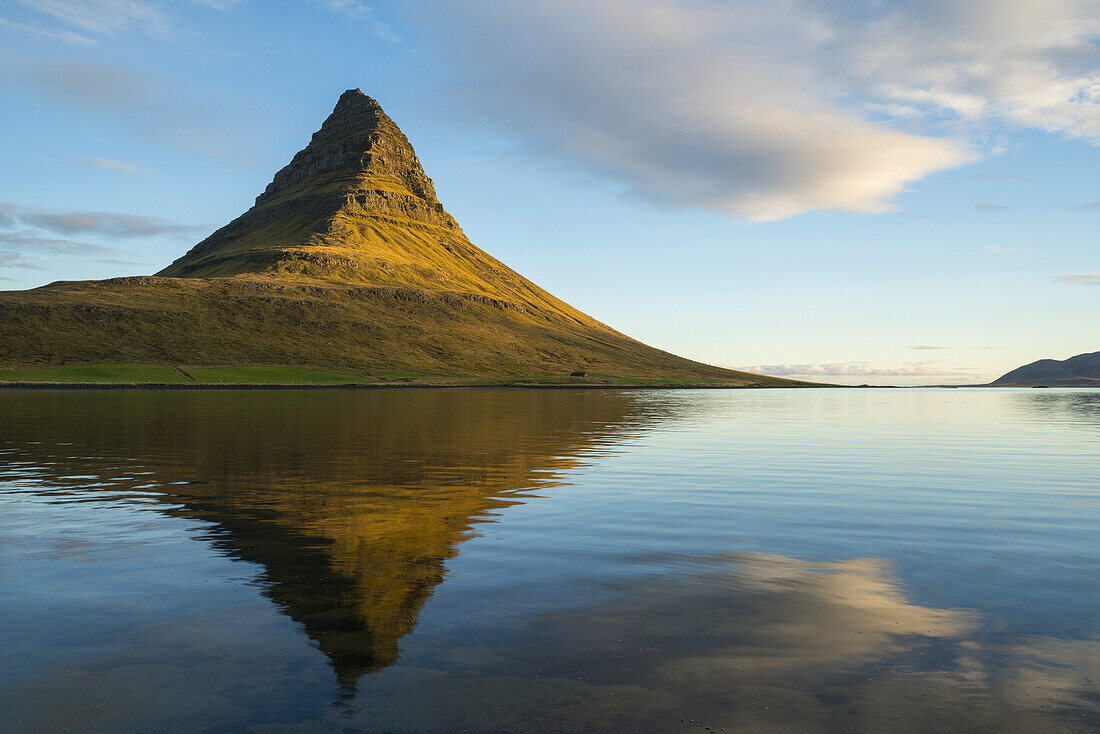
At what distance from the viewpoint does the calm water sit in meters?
7.68

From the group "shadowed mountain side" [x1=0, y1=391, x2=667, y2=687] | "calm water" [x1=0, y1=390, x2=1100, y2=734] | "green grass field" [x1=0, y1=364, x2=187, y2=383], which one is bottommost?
"calm water" [x1=0, y1=390, x2=1100, y2=734]

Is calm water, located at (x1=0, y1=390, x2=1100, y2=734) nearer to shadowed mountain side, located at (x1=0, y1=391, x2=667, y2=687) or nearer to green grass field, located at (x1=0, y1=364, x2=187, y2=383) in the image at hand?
shadowed mountain side, located at (x1=0, y1=391, x2=667, y2=687)

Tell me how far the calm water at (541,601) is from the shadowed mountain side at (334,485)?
120mm

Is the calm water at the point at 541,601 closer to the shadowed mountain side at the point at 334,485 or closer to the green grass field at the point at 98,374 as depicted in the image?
the shadowed mountain side at the point at 334,485

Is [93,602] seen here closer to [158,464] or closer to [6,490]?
[6,490]

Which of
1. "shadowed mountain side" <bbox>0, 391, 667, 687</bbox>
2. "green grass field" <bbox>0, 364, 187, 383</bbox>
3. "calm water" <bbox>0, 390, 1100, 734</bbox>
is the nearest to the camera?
"calm water" <bbox>0, 390, 1100, 734</bbox>

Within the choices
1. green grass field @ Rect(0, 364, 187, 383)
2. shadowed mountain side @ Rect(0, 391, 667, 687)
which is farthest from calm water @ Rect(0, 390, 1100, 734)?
green grass field @ Rect(0, 364, 187, 383)

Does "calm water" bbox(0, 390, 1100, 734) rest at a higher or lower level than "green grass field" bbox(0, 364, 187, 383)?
lower

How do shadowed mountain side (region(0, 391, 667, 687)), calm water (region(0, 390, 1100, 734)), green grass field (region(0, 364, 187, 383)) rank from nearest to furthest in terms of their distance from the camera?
calm water (region(0, 390, 1100, 734)) < shadowed mountain side (region(0, 391, 667, 687)) < green grass field (region(0, 364, 187, 383))

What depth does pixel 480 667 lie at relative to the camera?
338 inches

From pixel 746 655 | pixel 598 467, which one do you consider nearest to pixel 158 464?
pixel 598 467

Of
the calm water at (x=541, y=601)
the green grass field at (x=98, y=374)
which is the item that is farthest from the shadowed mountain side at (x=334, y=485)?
the green grass field at (x=98, y=374)

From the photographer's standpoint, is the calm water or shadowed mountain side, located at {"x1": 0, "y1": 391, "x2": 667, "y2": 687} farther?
shadowed mountain side, located at {"x1": 0, "y1": 391, "x2": 667, "y2": 687}

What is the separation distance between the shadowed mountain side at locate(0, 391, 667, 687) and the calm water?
120 millimetres
